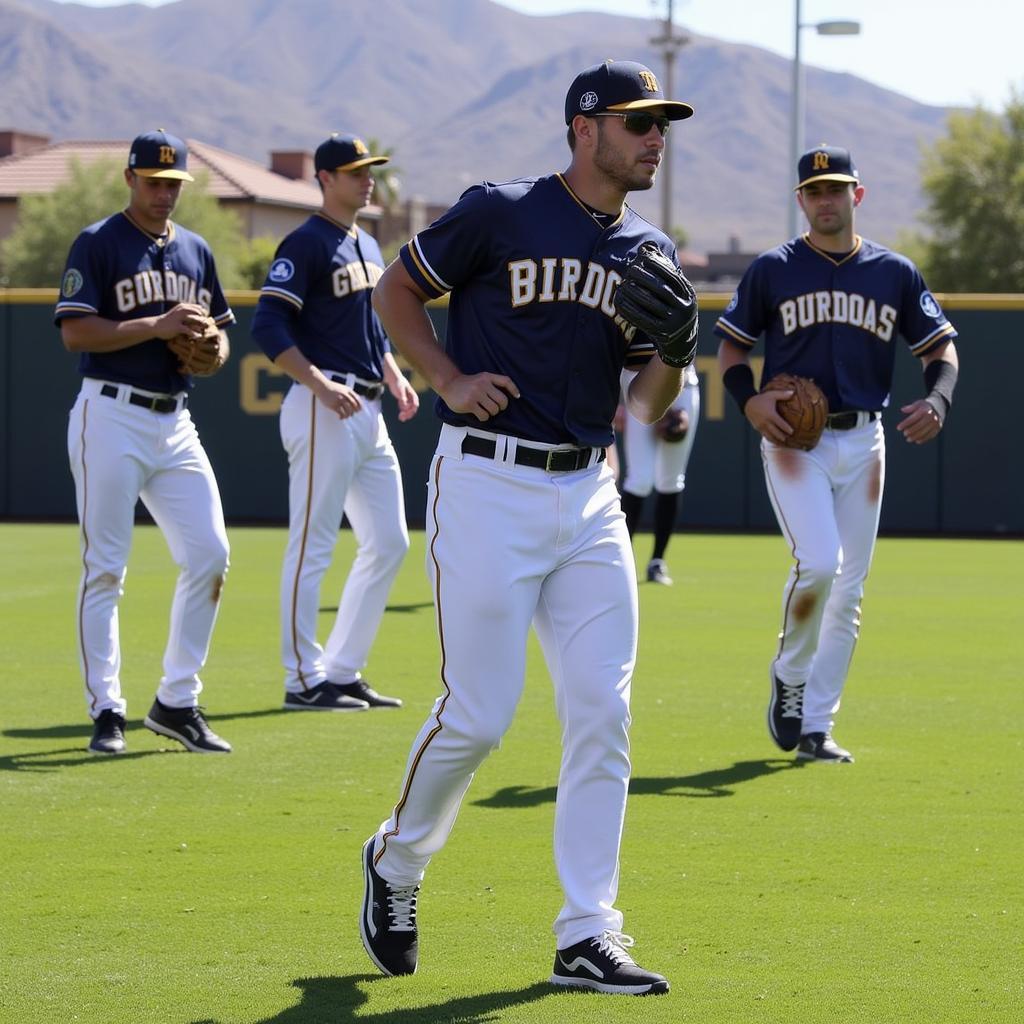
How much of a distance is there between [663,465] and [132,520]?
6.88m

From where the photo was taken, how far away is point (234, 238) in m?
70.4

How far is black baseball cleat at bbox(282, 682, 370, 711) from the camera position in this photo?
8000 millimetres

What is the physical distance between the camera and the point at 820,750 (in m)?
6.90

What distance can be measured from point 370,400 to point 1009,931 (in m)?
4.35

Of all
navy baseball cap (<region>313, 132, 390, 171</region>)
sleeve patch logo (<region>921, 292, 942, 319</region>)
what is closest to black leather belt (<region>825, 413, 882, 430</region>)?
sleeve patch logo (<region>921, 292, 942, 319</region>)

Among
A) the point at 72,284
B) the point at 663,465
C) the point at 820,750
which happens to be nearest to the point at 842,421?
the point at 820,750

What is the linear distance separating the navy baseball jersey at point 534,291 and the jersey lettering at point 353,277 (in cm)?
357

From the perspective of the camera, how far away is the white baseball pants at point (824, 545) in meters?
6.79

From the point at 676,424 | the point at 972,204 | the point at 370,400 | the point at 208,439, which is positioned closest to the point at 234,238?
the point at 972,204

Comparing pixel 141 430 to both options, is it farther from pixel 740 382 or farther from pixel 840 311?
pixel 840 311

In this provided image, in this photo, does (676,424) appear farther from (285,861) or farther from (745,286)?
(285,861)

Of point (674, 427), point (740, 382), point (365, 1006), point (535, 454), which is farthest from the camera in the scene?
point (674, 427)

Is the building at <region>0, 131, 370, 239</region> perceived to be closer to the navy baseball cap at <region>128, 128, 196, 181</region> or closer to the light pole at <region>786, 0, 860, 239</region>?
the light pole at <region>786, 0, 860, 239</region>

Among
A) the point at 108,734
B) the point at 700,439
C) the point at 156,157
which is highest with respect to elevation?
the point at 156,157
